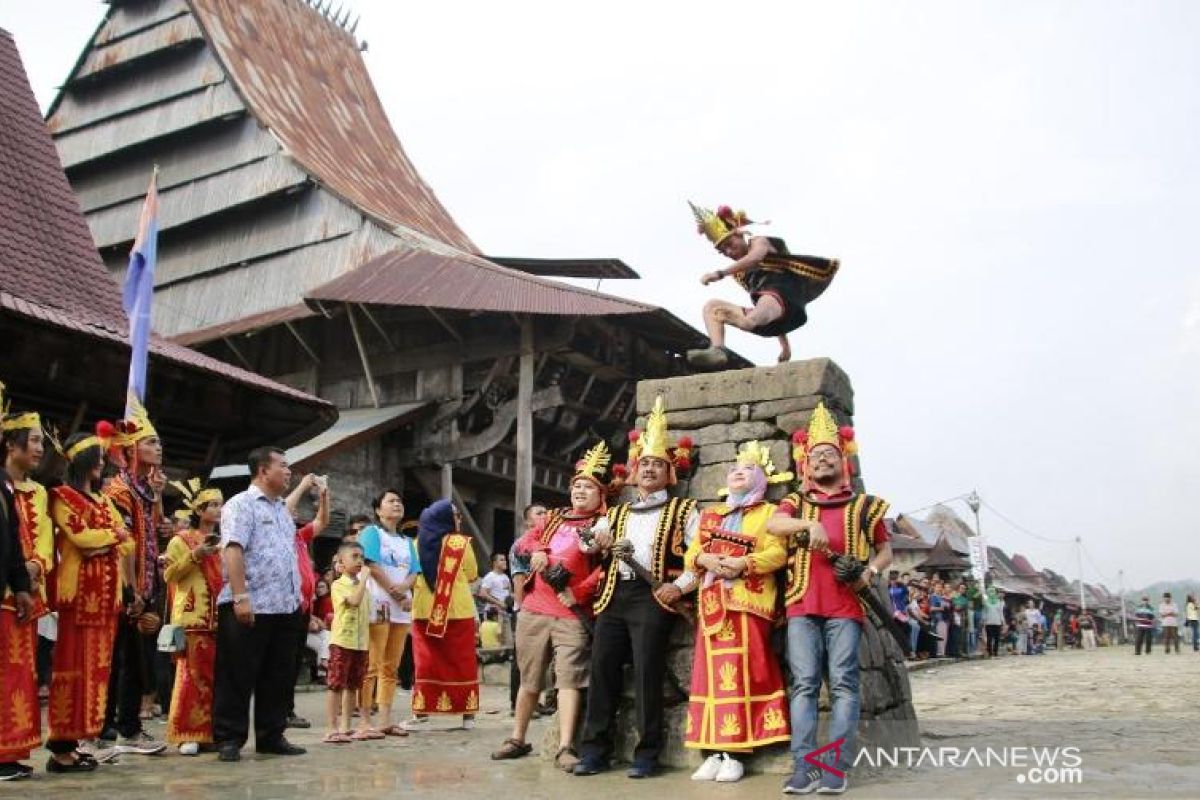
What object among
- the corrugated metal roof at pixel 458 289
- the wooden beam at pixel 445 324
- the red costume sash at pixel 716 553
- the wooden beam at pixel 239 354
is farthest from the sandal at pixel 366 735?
the wooden beam at pixel 239 354

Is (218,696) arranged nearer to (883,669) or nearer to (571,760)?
(571,760)

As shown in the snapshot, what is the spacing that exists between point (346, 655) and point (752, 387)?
9.67 feet

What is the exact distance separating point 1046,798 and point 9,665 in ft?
14.4

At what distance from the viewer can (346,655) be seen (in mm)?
6402

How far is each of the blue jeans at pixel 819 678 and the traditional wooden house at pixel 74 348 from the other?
6.40 m

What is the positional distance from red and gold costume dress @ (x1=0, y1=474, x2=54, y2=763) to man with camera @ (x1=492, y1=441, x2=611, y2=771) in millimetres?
2205

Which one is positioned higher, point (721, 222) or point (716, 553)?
point (721, 222)

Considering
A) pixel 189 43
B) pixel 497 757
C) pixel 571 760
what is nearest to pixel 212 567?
pixel 497 757

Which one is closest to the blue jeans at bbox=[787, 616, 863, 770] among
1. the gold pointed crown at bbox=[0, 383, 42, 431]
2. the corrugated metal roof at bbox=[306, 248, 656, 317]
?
the gold pointed crown at bbox=[0, 383, 42, 431]

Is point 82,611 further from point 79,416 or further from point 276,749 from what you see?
point 79,416

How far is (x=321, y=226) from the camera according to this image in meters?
18.1

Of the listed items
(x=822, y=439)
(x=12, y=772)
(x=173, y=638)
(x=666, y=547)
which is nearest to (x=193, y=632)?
(x=173, y=638)

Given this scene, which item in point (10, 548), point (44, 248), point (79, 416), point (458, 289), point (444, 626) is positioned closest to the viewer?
point (10, 548)

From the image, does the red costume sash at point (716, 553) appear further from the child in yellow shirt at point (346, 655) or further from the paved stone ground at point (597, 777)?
the child in yellow shirt at point (346, 655)
